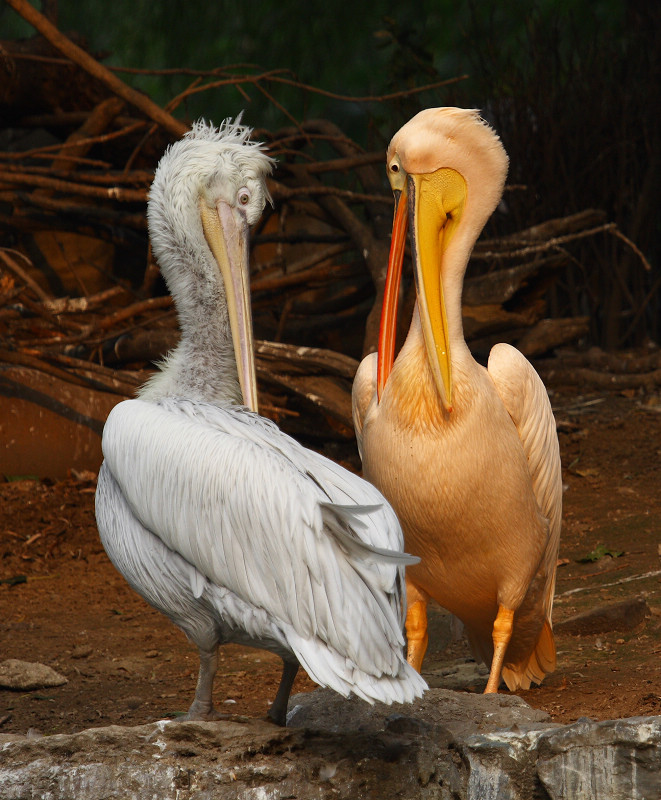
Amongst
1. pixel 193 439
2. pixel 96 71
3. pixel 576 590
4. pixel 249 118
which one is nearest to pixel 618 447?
pixel 576 590

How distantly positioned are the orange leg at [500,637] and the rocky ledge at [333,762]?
2.52 feet

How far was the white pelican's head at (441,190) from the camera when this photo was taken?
2975 mm

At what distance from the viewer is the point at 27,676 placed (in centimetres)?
345

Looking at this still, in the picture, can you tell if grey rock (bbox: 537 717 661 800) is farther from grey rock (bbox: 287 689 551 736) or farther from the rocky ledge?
grey rock (bbox: 287 689 551 736)

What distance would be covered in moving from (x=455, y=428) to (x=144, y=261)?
14.9 feet

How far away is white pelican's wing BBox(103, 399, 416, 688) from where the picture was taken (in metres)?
1.97

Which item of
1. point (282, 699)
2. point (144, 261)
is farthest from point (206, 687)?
point (144, 261)

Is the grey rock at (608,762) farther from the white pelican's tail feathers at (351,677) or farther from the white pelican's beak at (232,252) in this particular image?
the white pelican's beak at (232,252)

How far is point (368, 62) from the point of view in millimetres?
9266

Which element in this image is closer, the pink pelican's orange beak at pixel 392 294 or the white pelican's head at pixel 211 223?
the white pelican's head at pixel 211 223

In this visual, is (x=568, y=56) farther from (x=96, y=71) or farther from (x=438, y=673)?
(x=438, y=673)

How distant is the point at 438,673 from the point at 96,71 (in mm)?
3475

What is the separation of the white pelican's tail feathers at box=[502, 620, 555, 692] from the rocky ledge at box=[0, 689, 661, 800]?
1229 mm

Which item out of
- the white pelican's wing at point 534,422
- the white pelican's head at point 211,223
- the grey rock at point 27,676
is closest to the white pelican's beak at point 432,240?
the white pelican's wing at point 534,422
